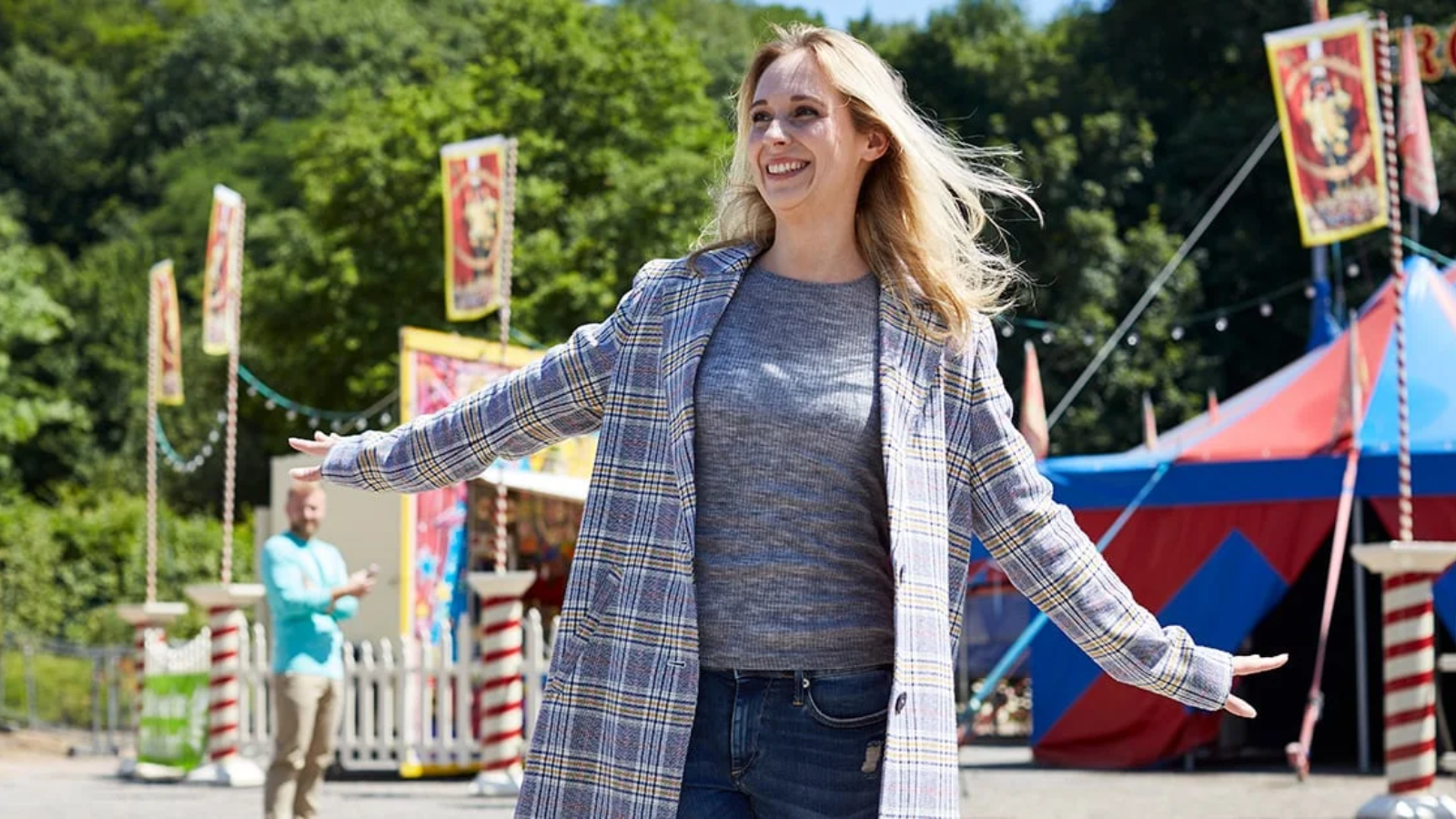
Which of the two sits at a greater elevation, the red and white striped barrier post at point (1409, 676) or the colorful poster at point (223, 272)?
the colorful poster at point (223, 272)

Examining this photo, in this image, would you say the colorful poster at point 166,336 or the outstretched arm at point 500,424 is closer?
the outstretched arm at point 500,424

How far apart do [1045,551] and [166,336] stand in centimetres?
1898

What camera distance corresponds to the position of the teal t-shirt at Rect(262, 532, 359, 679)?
33.2 feet

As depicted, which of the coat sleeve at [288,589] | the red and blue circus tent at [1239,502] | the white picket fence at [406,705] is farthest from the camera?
the white picket fence at [406,705]

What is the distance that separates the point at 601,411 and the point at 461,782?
1334 cm

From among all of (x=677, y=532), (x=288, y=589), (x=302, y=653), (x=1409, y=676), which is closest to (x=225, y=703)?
(x=302, y=653)

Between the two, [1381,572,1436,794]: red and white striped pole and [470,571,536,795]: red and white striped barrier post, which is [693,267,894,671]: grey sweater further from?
[470,571,536,795]: red and white striped barrier post

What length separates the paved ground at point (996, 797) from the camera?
41.2 feet

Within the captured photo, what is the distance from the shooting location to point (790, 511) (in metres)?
3.12

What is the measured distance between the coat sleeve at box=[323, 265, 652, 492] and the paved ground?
29.9 feet

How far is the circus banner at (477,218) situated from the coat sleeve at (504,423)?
12915 millimetres

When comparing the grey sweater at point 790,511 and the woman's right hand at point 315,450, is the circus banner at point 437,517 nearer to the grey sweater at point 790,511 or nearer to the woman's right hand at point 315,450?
the woman's right hand at point 315,450

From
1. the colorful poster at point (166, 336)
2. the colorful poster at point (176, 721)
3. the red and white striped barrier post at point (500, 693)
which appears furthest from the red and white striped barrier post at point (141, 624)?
the red and white striped barrier post at point (500, 693)

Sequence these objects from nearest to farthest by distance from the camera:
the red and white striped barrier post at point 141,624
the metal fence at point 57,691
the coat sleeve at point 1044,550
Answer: the coat sleeve at point 1044,550
the red and white striped barrier post at point 141,624
the metal fence at point 57,691
